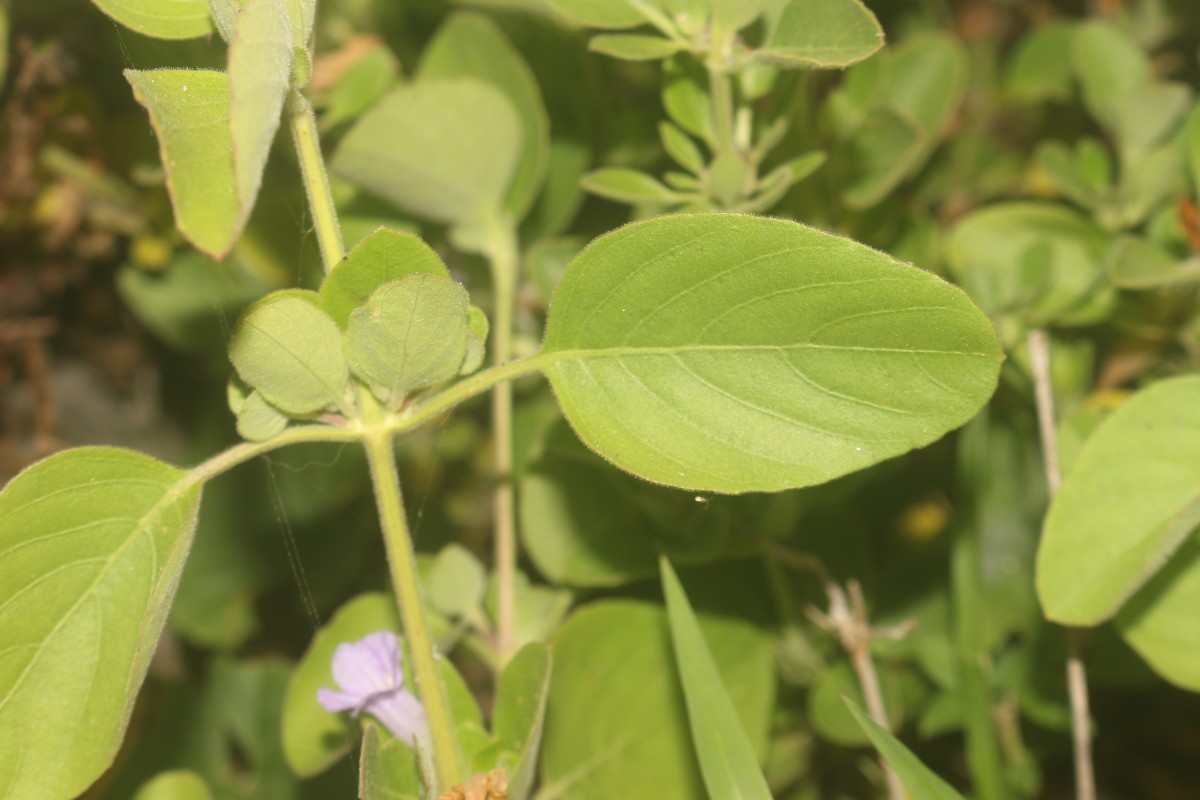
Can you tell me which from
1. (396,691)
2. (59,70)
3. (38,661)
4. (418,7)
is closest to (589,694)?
(396,691)

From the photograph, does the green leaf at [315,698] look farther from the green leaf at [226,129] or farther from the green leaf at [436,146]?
the green leaf at [226,129]

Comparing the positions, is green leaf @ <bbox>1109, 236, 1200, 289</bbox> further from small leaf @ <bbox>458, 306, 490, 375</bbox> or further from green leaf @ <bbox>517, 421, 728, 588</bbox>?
small leaf @ <bbox>458, 306, 490, 375</bbox>

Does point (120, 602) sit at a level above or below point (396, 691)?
above

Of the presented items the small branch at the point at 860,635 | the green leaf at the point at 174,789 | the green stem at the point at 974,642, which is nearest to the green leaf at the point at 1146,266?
the green stem at the point at 974,642

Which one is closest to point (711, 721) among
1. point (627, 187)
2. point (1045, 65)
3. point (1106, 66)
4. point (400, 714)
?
point (400, 714)

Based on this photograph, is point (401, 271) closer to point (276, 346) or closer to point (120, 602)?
point (276, 346)

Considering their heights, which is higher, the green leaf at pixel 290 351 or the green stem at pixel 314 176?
the green stem at pixel 314 176

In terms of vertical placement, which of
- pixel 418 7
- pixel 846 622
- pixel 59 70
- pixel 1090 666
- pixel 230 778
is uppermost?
pixel 418 7
